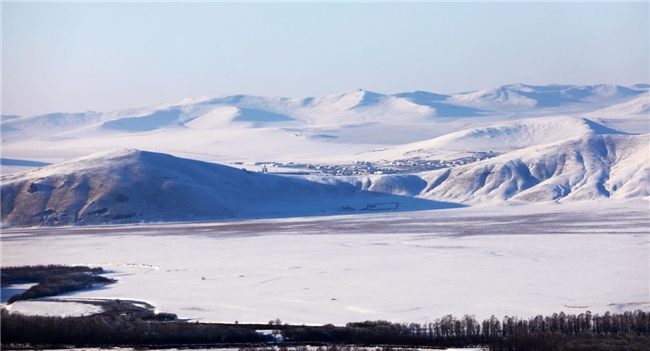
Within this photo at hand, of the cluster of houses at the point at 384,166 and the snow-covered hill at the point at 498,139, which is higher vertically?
the snow-covered hill at the point at 498,139

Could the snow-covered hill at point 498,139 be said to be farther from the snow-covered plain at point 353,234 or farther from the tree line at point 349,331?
the tree line at point 349,331

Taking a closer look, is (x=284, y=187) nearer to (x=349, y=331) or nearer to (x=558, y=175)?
(x=558, y=175)

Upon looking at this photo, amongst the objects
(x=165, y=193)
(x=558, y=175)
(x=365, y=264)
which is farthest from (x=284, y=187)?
(x=365, y=264)

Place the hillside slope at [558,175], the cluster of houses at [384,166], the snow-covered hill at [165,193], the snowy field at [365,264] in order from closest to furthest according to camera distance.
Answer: the snowy field at [365,264] → the snow-covered hill at [165,193] → the hillside slope at [558,175] → the cluster of houses at [384,166]

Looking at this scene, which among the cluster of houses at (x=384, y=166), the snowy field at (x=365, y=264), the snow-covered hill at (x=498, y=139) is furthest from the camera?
the snow-covered hill at (x=498, y=139)

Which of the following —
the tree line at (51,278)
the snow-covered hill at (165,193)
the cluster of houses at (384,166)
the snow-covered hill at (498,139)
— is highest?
the snow-covered hill at (498,139)

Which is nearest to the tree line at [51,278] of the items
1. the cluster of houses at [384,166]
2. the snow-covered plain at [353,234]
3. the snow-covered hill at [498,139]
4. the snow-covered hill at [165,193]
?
the snow-covered plain at [353,234]

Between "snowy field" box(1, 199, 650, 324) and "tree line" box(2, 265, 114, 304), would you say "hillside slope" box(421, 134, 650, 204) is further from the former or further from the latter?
"tree line" box(2, 265, 114, 304)

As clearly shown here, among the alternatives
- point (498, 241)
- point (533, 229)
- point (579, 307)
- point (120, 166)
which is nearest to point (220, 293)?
point (579, 307)

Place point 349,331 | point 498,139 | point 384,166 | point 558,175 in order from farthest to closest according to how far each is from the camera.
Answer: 1. point 498,139
2. point 384,166
3. point 558,175
4. point 349,331
